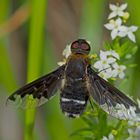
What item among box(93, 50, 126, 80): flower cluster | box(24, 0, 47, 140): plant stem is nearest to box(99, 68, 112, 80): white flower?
box(93, 50, 126, 80): flower cluster

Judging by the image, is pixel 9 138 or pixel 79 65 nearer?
pixel 79 65

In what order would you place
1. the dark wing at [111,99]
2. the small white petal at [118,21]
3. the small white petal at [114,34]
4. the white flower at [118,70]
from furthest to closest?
the small white petal at [118,21]
the small white petal at [114,34]
the white flower at [118,70]
the dark wing at [111,99]

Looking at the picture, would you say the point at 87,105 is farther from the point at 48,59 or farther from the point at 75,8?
the point at 75,8

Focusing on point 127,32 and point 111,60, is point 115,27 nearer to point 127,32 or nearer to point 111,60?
point 127,32

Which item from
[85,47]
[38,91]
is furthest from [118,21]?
[38,91]

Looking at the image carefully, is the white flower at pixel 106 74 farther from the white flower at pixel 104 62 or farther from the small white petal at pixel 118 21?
the small white petal at pixel 118 21

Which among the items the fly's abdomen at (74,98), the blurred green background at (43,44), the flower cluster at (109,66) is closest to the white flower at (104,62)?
the flower cluster at (109,66)

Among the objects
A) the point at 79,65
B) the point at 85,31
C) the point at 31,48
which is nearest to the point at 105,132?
the point at 79,65

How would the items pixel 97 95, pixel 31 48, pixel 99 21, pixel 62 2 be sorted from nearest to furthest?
pixel 97 95 → pixel 31 48 → pixel 99 21 → pixel 62 2
